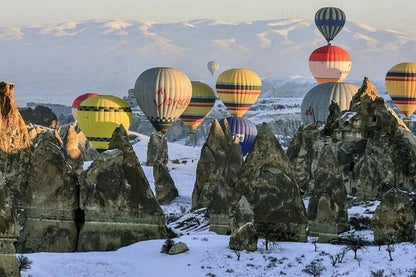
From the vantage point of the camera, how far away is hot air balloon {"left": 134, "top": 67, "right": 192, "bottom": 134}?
112562 millimetres

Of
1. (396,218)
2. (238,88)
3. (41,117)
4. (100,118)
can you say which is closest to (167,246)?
(396,218)

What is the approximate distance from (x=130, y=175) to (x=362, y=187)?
68.4 feet

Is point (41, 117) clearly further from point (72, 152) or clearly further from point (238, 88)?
point (72, 152)

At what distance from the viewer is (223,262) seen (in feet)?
135

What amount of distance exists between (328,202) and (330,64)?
86451 mm

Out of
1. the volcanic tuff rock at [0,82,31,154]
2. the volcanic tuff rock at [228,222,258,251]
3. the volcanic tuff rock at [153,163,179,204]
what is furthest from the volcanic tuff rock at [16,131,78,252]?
the volcanic tuff rock at [153,163,179,204]

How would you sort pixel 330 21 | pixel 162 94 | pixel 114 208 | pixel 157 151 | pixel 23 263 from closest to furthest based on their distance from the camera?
pixel 23 263 < pixel 114 208 < pixel 157 151 < pixel 162 94 < pixel 330 21

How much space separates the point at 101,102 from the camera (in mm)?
102438

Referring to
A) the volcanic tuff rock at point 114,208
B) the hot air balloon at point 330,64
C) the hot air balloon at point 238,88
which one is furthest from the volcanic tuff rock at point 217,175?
the hot air balloon at point 330,64

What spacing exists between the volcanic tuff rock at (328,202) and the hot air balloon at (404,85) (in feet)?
231

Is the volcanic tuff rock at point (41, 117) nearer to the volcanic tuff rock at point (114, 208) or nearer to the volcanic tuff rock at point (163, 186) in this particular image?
the volcanic tuff rock at point (163, 186)

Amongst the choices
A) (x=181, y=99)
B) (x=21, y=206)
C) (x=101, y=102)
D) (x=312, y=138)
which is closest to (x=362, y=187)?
(x=312, y=138)

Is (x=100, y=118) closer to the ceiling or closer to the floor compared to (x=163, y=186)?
closer to the ceiling

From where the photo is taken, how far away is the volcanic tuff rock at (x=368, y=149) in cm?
6081
